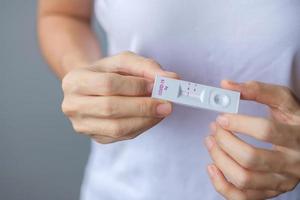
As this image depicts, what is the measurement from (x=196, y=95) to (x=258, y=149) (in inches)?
3.4

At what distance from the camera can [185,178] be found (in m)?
0.54

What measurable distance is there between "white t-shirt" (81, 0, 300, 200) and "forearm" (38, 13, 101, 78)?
0.06 m

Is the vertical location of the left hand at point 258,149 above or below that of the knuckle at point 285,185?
above

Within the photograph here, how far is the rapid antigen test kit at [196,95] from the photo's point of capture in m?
0.41

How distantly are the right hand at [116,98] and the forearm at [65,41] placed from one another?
0.12 m

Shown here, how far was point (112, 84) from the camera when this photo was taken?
41 centimetres

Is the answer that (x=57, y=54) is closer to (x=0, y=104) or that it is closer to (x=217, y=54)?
(x=217, y=54)

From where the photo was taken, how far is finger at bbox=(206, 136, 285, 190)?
0.41 meters

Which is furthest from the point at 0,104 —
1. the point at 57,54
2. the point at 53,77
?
the point at 57,54

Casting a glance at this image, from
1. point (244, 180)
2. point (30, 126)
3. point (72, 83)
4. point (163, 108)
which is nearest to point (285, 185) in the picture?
point (244, 180)

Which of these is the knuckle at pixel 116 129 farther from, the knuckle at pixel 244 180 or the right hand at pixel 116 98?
the knuckle at pixel 244 180

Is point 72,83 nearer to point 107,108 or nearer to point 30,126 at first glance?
point 107,108

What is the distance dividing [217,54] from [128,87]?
14 centimetres

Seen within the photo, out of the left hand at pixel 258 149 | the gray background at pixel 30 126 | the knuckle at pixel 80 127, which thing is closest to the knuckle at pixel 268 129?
the left hand at pixel 258 149
